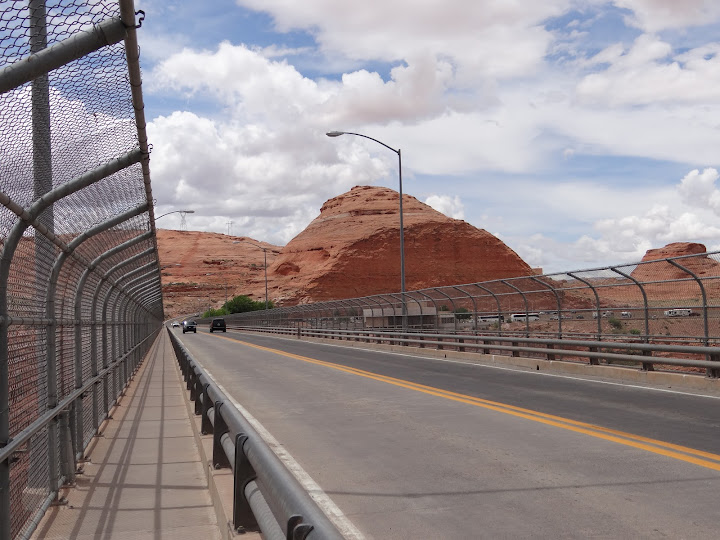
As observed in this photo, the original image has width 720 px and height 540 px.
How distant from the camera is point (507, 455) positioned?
316 inches

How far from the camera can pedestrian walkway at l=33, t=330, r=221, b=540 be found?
19.8 ft

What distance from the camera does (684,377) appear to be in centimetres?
1386

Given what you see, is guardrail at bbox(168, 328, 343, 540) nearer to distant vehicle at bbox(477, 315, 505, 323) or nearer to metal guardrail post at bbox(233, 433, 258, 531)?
metal guardrail post at bbox(233, 433, 258, 531)

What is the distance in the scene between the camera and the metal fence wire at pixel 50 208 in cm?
414

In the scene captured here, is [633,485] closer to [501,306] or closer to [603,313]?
[603,313]

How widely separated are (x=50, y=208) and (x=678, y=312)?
14295 millimetres

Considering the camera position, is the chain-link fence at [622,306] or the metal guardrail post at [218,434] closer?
the metal guardrail post at [218,434]

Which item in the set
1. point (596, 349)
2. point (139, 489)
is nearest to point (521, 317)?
point (596, 349)

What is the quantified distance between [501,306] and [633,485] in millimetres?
18539

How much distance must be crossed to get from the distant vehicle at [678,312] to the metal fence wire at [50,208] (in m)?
12.2

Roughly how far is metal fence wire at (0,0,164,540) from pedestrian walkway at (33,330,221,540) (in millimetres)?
289

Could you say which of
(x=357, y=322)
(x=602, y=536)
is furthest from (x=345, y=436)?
(x=357, y=322)

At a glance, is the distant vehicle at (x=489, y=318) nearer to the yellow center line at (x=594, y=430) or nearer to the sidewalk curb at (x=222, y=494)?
the yellow center line at (x=594, y=430)

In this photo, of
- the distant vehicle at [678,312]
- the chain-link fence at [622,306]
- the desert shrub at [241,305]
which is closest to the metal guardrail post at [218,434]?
the chain-link fence at [622,306]
